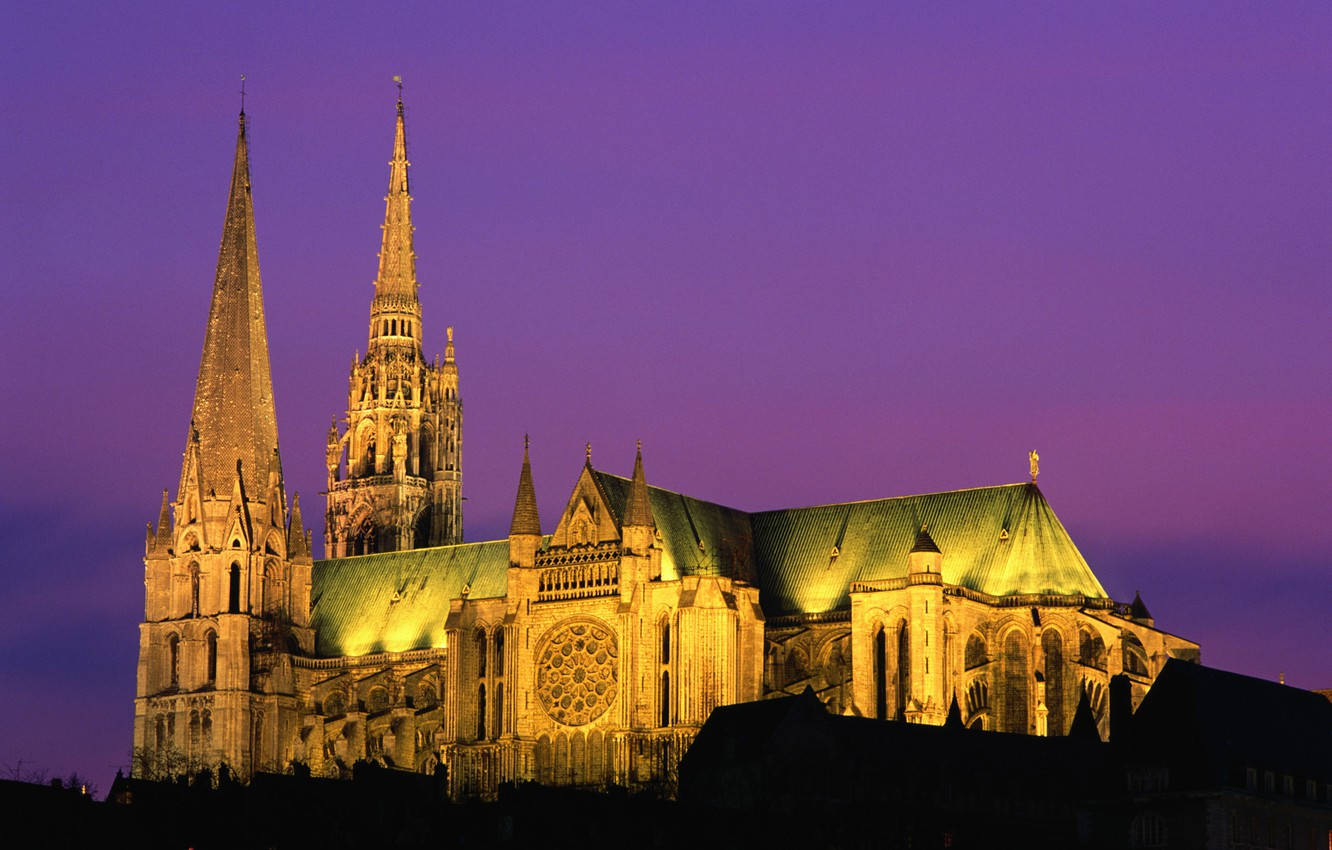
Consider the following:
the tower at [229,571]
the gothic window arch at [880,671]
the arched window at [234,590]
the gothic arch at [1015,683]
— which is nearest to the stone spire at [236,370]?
the tower at [229,571]

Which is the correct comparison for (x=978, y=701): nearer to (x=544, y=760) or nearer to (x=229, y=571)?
(x=544, y=760)

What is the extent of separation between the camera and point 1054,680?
133 m

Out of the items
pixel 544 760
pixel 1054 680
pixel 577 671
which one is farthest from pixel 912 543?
pixel 544 760

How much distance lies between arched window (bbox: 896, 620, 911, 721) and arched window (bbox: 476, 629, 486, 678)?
18890 millimetres

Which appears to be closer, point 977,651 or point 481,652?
point 977,651

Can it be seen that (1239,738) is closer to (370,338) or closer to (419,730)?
(419,730)

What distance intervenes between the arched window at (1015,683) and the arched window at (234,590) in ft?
135

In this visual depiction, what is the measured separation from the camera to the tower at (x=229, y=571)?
15388 centimetres

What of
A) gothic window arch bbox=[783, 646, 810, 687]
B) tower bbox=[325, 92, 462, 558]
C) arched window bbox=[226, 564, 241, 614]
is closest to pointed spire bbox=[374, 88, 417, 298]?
tower bbox=[325, 92, 462, 558]

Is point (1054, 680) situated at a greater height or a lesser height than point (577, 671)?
lesser

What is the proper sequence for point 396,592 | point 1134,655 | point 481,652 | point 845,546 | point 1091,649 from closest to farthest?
point 1091,649, point 1134,655, point 481,652, point 845,546, point 396,592

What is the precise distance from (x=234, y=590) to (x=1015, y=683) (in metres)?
42.7

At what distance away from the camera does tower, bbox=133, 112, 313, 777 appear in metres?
154

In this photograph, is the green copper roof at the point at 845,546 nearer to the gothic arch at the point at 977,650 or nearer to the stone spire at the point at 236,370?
the gothic arch at the point at 977,650
